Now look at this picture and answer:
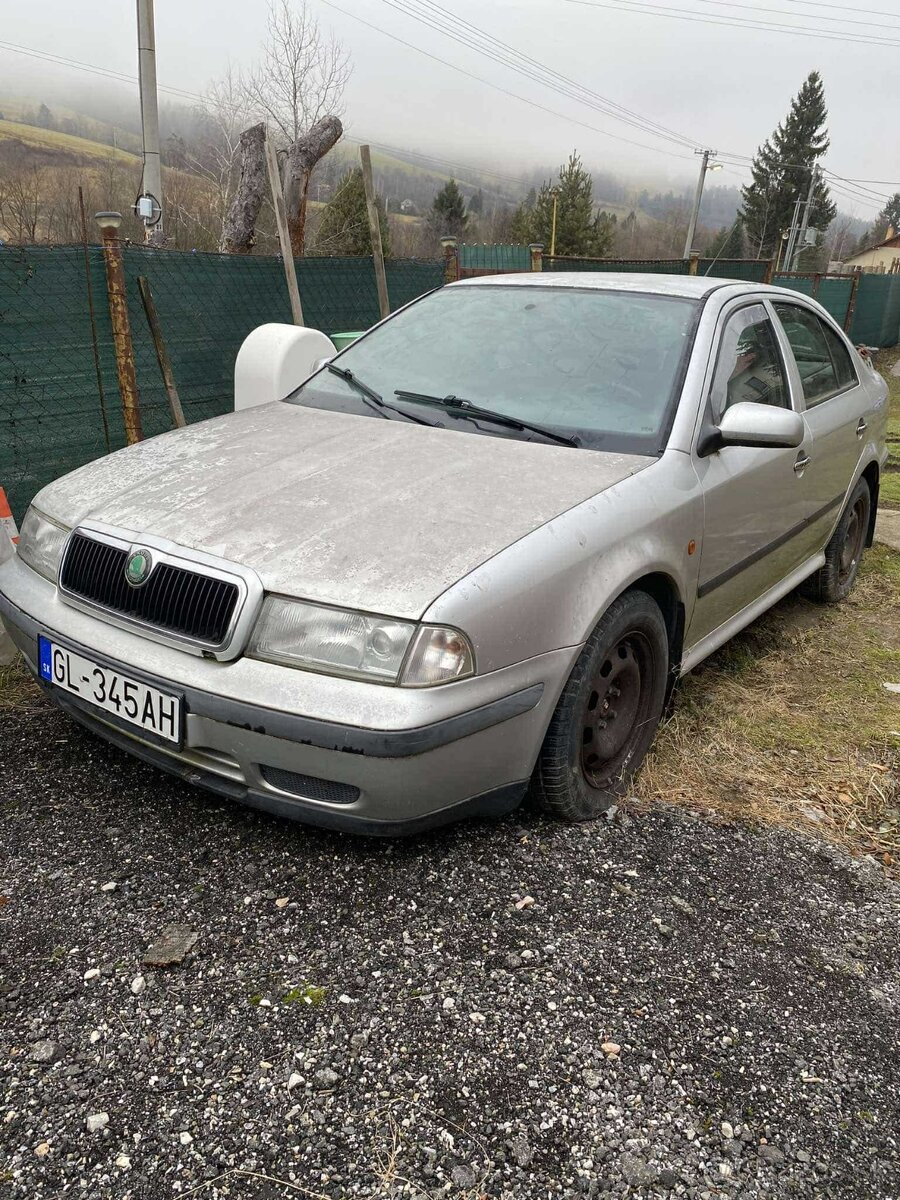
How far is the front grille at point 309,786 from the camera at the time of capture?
2.08 metres

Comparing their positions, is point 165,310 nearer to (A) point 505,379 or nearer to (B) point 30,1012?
(A) point 505,379

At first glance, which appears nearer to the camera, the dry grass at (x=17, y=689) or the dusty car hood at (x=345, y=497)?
the dusty car hood at (x=345, y=497)

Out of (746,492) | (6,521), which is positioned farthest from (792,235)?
(6,521)

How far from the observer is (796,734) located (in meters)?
3.25

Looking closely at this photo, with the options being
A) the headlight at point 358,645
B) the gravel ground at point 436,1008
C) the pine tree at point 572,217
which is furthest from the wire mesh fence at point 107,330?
the pine tree at point 572,217

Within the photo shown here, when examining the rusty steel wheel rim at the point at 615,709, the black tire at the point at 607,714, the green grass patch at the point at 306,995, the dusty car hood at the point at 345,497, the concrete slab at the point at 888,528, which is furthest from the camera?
the concrete slab at the point at 888,528

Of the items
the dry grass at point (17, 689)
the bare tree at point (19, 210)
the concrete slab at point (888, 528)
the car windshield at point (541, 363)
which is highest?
the bare tree at point (19, 210)

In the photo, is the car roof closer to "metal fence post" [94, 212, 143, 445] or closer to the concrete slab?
"metal fence post" [94, 212, 143, 445]

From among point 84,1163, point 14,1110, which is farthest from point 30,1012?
point 84,1163

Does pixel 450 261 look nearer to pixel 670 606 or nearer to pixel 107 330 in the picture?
pixel 107 330

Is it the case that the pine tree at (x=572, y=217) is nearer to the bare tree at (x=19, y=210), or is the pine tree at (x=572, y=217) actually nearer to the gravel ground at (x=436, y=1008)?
the bare tree at (x=19, y=210)

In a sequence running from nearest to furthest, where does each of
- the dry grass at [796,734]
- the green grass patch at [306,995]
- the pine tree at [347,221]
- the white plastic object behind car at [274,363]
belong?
the green grass patch at [306,995] → the dry grass at [796,734] → the white plastic object behind car at [274,363] → the pine tree at [347,221]

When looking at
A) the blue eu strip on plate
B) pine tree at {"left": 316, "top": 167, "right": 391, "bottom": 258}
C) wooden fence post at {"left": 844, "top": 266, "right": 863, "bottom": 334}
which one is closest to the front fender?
the blue eu strip on plate

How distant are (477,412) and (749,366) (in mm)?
1072
